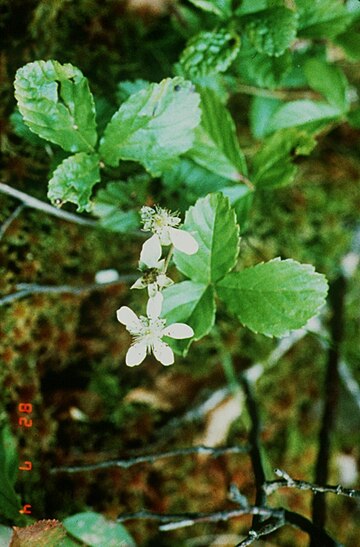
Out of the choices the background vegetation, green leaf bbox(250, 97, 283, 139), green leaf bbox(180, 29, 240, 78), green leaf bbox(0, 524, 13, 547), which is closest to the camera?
green leaf bbox(0, 524, 13, 547)

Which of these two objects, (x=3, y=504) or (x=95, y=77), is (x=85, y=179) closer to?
(x=95, y=77)

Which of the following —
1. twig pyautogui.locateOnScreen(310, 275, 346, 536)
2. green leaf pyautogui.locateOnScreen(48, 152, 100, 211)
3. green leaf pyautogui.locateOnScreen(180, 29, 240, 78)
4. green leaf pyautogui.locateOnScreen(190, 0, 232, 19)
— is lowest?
twig pyautogui.locateOnScreen(310, 275, 346, 536)

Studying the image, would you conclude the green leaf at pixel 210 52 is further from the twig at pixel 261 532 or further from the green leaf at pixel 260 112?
the twig at pixel 261 532

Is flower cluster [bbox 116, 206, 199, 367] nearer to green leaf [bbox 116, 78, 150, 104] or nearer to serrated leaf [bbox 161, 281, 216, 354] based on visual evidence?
serrated leaf [bbox 161, 281, 216, 354]

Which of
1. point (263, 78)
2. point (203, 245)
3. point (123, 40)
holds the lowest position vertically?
point (203, 245)

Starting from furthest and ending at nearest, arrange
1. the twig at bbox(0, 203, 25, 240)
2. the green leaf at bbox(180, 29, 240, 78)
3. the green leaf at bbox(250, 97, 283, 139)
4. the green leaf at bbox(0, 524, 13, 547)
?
the green leaf at bbox(250, 97, 283, 139)
the twig at bbox(0, 203, 25, 240)
the green leaf at bbox(180, 29, 240, 78)
the green leaf at bbox(0, 524, 13, 547)

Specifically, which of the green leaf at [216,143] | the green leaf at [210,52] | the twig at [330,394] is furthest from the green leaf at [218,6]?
the twig at [330,394]

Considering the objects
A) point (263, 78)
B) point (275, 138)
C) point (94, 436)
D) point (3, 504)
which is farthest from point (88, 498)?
point (263, 78)

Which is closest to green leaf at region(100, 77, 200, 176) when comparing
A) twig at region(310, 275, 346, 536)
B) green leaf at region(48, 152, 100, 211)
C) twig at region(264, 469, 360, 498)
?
green leaf at region(48, 152, 100, 211)
